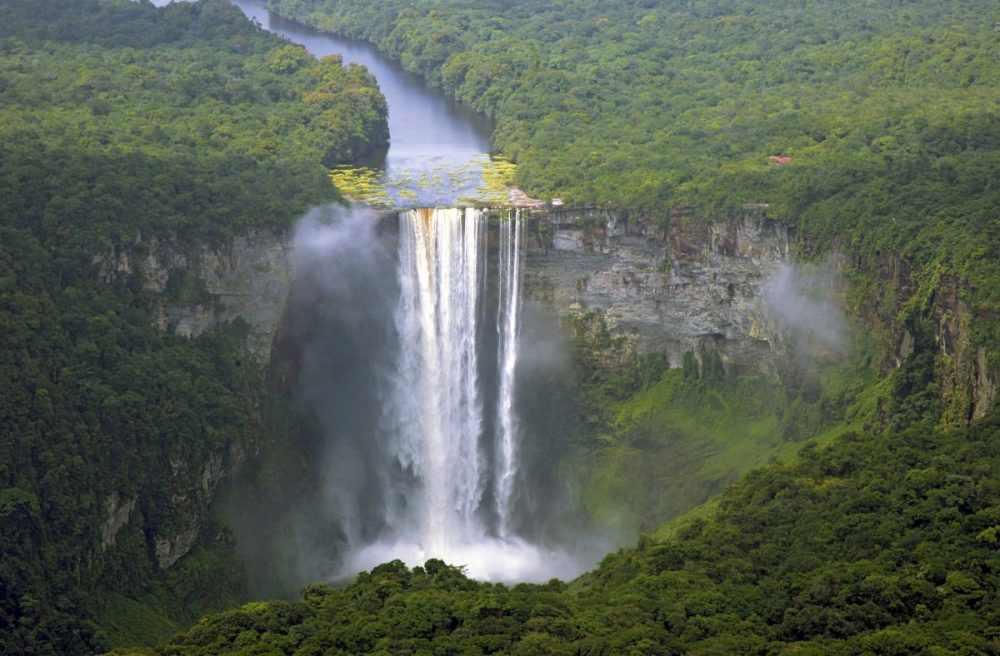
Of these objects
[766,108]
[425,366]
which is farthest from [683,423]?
[766,108]

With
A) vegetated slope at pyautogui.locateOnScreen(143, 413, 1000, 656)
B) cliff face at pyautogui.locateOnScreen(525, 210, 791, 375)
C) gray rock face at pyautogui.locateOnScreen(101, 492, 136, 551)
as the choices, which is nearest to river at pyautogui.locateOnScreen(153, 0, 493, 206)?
cliff face at pyautogui.locateOnScreen(525, 210, 791, 375)

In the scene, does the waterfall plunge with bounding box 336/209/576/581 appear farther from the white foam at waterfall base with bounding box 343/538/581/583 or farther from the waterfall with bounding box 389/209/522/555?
the white foam at waterfall base with bounding box 343/538/581/583

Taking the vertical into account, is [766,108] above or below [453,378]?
above

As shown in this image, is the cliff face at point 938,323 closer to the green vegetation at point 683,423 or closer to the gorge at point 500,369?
the gorge at point 500,369

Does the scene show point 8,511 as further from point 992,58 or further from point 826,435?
point 992,58

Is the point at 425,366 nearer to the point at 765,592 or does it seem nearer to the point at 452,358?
the point at 452,358

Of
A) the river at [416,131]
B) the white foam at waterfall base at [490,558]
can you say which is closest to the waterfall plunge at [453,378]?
the white foam at waterfall base at [490,558]
